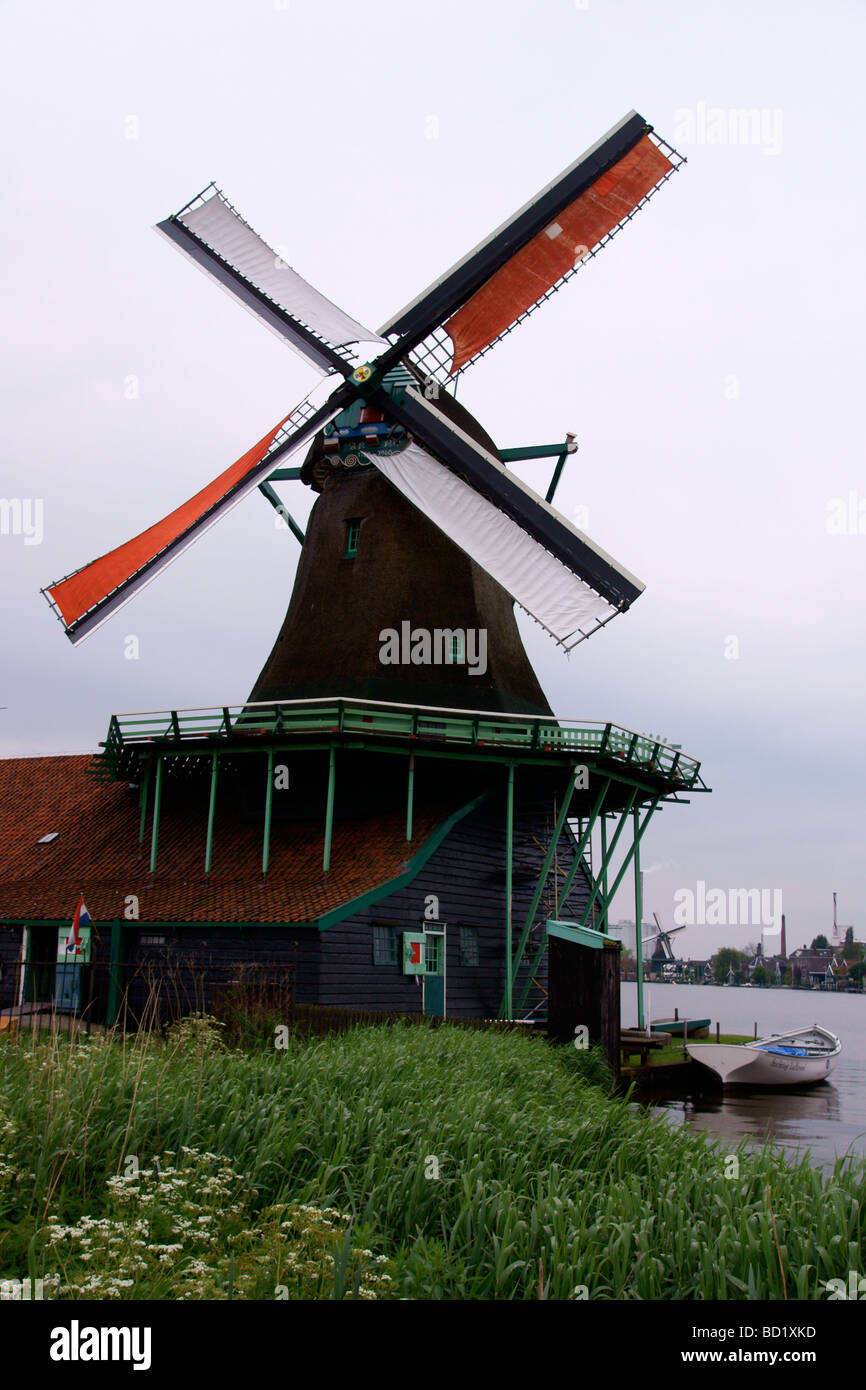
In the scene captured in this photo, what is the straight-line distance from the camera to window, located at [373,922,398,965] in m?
20.9

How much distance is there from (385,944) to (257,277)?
16385mm

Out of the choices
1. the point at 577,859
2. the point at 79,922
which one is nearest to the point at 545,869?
the point at 577,859

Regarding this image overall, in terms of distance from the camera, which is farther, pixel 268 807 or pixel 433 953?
pixel 433 953

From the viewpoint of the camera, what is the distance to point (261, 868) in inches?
883

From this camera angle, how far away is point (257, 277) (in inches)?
1075

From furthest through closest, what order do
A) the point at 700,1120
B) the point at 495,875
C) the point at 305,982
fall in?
the point at 495,875, the point at 700,1120, the point at 305,982

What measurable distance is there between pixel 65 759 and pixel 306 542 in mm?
10202

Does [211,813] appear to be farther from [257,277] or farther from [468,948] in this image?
[257,277]

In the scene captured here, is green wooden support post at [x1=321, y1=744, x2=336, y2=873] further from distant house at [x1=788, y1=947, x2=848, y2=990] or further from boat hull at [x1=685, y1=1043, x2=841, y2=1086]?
distant house at [x1=788, y1=947, x2=848, y2=990]

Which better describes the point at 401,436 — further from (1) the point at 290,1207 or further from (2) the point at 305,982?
(1) the point at 290,1207

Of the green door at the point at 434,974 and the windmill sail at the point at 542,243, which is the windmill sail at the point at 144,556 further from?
the green door at the point at 434,974

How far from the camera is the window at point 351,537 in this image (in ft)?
83.3
